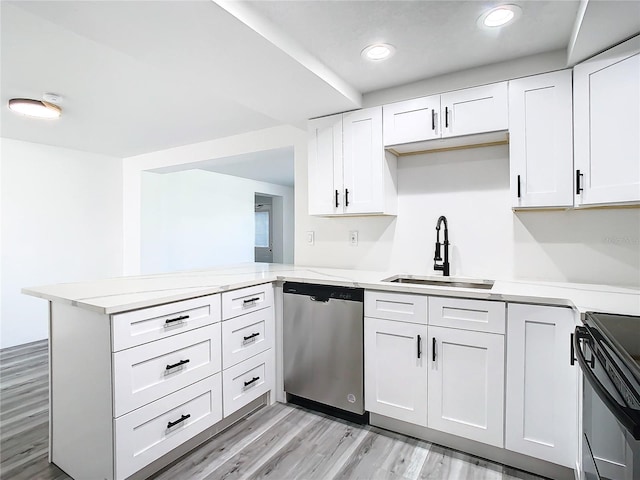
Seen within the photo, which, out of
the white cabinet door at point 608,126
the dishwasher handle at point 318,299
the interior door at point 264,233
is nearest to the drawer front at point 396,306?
the dishwasher handle at point 318,299

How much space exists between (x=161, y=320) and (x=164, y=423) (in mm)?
512

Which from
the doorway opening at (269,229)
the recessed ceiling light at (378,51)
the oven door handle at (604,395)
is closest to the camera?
the oven door handle at (604,395)

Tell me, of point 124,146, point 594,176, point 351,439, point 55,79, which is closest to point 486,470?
point 351,439

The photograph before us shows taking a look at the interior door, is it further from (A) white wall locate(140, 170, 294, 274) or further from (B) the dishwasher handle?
(B) the dishwasher handle

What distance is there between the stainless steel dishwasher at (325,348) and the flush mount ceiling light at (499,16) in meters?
1.56

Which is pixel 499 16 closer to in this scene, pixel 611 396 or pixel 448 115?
pixel 448 115

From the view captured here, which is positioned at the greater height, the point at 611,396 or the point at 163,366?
the point at 611,396

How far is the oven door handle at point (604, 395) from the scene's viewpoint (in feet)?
2.41

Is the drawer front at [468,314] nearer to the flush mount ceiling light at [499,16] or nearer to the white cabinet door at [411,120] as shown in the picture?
the white cabinet door at [411,120]

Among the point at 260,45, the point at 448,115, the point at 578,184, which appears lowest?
the point at 578,184

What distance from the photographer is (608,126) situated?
165 centimetres

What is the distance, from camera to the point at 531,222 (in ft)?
7.09

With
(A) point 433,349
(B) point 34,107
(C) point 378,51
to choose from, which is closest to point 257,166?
(B) point 34,107

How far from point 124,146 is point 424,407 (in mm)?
4201
